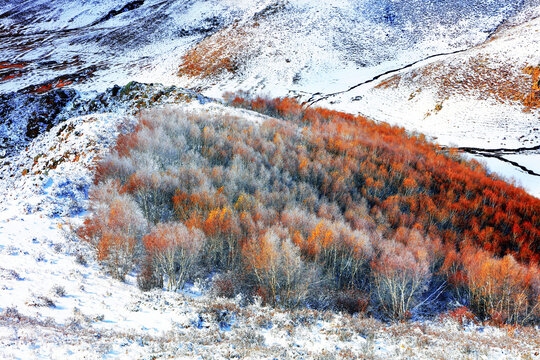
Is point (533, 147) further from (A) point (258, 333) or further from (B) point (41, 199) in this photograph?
(B) point (41, 199)

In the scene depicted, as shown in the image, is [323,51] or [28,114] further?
[323,51]

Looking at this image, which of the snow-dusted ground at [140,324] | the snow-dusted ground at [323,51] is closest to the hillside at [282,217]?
the snow-dusted ground at [140,324]

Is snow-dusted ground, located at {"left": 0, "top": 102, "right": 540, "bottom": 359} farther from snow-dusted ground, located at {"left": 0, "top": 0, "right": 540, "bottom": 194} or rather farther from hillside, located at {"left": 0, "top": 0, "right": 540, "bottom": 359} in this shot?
snow-dusted ground, located at {"left": 0, "top": 0, "right": 540, "bottom": 194}

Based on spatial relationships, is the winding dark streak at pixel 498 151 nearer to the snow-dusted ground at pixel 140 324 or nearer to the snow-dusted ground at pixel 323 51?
the snow-dusted ground at pixel 323 51

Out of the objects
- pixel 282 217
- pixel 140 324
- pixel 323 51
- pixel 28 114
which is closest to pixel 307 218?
pixel 282 217

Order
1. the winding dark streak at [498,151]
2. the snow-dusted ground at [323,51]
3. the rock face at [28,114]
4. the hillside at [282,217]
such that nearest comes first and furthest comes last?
the hillside at [282,217] < the rock face at [28,114] < the winding dark streak at [498,151] < the snow-dusted ground at [323,51]

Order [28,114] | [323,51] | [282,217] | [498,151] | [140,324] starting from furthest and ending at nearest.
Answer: [323,51]
[498,151]
[28,114]
[282,217]
[140,324]

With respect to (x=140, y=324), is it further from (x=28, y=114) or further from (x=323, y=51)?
(x=323, y=51)

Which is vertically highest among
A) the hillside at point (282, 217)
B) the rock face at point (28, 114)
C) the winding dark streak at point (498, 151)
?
the rock face at point (28, 114)
